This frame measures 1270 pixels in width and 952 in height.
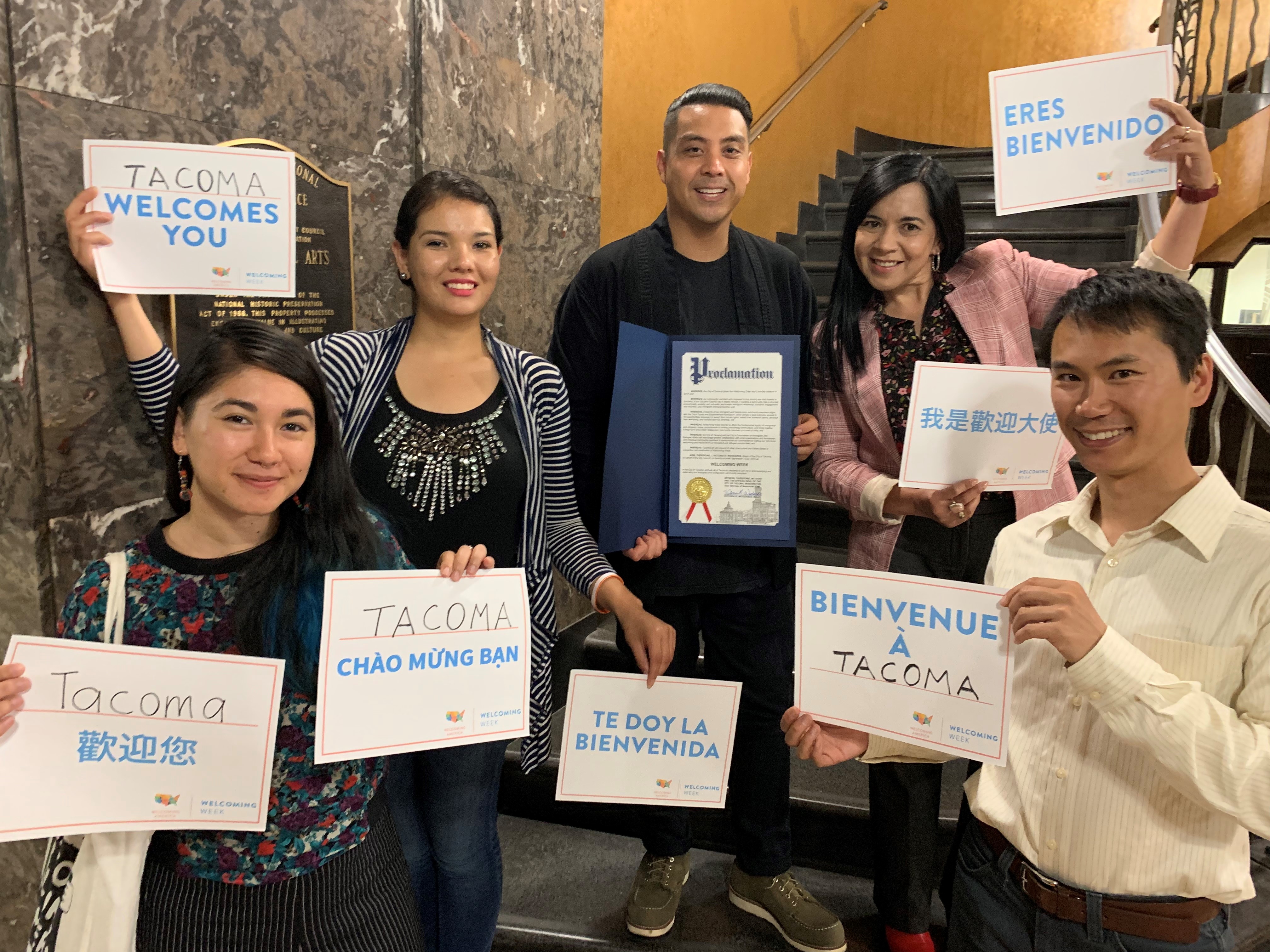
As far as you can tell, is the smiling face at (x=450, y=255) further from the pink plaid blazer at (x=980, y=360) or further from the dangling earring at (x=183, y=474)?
the pink plaid blazer at (x=980, y=360)

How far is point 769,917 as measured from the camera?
1971 mm

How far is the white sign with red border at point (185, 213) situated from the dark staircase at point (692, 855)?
1634mm

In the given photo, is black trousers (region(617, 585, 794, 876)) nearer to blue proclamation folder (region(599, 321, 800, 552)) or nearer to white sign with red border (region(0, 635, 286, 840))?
blue proclamation folder (region(599, 321, 800, 552))

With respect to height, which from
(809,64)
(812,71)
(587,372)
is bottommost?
(587,372)

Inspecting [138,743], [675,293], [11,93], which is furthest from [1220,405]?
[11,93]

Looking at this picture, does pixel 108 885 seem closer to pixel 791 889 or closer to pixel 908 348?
pixel 791 889

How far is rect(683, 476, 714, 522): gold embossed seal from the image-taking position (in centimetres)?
165

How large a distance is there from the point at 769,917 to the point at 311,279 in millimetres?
1778

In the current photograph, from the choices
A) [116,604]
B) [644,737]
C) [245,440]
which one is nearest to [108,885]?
[116,604]

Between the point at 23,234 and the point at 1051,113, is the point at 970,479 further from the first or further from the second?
the point at 23,234

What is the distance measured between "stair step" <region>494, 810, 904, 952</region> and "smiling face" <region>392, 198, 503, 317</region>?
59.0 inches

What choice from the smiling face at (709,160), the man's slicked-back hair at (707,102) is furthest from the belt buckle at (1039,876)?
the man's slicked-back hair at (707,102)

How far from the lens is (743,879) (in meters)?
1.99

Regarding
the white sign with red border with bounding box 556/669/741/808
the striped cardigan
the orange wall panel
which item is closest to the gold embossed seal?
the striped cardigan
